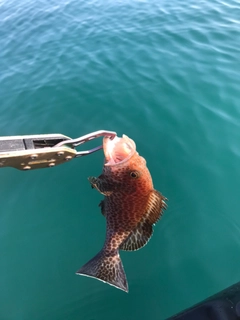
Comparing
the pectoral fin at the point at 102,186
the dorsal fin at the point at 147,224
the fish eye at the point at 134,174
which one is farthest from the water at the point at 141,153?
the fish eye at the point at 134,174

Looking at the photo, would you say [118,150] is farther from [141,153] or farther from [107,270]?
[141,153]

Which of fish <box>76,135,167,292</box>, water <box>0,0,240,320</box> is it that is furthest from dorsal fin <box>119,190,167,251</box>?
water <box>0,0,240,320</box>

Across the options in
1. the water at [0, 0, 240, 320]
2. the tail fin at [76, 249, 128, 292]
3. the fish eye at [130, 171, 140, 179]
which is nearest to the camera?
the fish eye at [130, 171, 140, 179]

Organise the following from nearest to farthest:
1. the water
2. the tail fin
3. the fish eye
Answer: the fish eye
the tail fin
the water

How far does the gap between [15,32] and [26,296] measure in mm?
11464

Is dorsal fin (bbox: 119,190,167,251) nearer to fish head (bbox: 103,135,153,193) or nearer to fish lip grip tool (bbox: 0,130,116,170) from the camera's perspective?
fish head (bbox: 103,135,153,193)

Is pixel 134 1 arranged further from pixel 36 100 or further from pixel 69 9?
pixel 36 100

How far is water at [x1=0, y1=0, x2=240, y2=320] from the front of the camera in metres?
4.51

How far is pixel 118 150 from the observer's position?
3.39 m

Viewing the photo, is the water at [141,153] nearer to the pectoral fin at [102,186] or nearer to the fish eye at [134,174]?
the pectoral fin at [102,186]

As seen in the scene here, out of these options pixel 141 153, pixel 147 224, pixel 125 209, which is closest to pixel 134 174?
pixel 125 209

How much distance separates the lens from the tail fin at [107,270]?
3.36 meters

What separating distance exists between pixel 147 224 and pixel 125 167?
758mm

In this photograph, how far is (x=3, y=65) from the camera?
10234 mm
